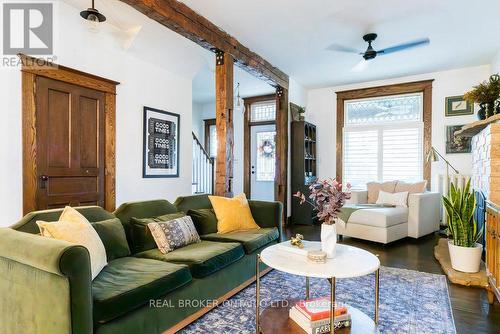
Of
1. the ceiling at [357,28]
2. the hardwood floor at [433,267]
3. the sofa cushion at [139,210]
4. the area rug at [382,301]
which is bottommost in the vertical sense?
the hardwood floor at [433,267]

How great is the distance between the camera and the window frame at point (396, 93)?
221 inches

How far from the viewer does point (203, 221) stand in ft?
9.94

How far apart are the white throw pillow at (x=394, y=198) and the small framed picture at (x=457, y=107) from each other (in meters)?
1.93

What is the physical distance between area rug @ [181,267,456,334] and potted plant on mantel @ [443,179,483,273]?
0.87 ft

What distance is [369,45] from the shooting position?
412cm

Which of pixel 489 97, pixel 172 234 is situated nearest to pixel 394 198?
pixel 489 97

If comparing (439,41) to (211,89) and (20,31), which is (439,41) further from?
(20,31)

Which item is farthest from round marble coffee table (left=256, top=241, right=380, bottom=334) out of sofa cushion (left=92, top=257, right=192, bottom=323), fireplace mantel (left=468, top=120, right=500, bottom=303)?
fireplace mantel (left=468, top=120, right=500, bottom=303)

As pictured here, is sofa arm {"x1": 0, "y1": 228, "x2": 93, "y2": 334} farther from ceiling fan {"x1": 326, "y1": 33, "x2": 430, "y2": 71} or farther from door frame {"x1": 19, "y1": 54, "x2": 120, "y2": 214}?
ceiling fan {"x1": 326, "y1": 33, "x2": 430, "y2": 71}

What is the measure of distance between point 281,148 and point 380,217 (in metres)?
2.27

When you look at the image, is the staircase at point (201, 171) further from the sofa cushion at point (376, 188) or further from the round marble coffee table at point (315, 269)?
the round marble coffee table at point (315, 269)

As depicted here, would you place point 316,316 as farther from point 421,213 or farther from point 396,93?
point 396,93

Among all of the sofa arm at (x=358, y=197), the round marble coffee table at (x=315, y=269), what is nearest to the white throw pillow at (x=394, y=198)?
the sofa arm at (x=358, y=197)

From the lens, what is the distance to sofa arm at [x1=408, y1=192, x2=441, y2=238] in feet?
14.5
